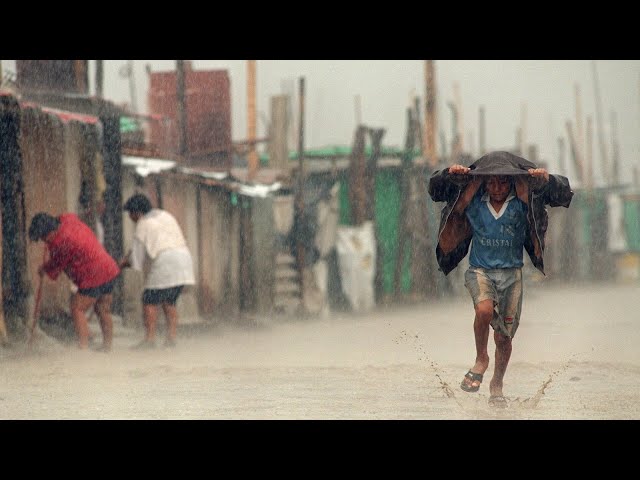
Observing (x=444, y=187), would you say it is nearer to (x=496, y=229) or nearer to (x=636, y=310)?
(x=496, y=229)

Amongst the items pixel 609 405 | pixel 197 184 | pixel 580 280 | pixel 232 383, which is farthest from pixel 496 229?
pixel 580 280

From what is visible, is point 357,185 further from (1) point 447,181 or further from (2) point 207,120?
(1) point 447,181

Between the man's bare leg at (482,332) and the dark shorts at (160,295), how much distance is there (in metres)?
5.52

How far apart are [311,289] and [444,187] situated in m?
10.2

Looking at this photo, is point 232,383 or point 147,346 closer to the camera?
point 232,383

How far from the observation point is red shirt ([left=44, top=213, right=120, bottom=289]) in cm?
1075

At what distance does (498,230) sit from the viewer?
7066mm

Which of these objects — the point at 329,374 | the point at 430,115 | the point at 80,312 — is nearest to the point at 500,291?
the point at 329,374

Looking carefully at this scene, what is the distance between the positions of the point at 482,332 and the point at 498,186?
1.02 metres

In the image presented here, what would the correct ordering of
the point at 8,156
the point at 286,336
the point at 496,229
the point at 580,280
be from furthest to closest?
the point at 580,280 → the point at 286,336 → the point at 8,156 → the point at 496,229

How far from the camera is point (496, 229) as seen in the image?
23.2 feet

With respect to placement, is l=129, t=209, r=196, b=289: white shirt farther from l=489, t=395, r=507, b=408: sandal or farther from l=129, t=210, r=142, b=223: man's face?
l=489, t=395, r=507, b=408: sandal

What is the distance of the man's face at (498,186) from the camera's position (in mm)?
7039

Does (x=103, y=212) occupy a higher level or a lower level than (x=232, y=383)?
higher
